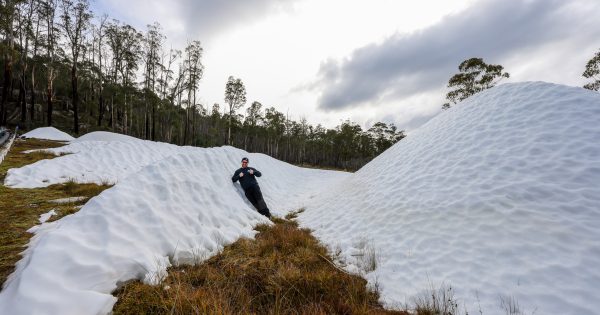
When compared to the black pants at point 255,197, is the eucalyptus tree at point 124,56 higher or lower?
higher

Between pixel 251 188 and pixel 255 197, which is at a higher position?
pixel 251 188

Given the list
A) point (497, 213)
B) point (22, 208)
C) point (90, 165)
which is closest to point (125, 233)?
point (22, 208)

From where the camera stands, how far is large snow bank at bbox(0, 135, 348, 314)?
2.18m

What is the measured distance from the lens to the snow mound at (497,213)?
3041mm

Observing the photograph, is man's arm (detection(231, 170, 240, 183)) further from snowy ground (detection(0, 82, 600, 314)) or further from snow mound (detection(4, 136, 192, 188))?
snow mound (detection(4, 136, 192, 188))

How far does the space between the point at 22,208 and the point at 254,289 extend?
4911 millimetres

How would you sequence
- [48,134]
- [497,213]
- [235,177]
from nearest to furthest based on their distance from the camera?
[497,213]
[235,177]
[48,134]

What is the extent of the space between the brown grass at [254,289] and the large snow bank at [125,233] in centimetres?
25

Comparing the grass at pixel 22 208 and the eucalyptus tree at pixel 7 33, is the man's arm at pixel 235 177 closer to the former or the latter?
the grass at pixel 22 208

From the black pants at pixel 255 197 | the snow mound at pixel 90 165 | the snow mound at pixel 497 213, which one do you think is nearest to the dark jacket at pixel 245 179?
the black pants at pixel 255 197

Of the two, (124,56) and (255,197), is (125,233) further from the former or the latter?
(124,56)

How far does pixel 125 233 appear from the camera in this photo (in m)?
3.42

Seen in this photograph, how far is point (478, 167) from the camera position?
19.0ft

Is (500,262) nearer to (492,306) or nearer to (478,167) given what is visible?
(492,306)
